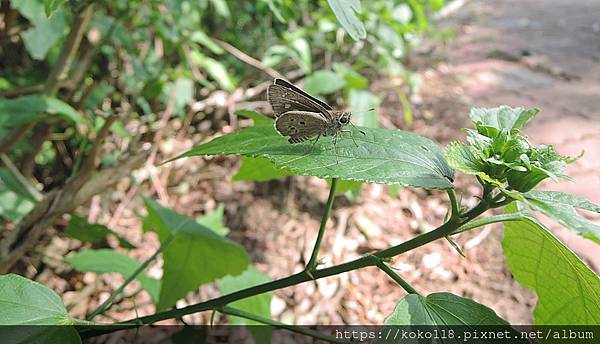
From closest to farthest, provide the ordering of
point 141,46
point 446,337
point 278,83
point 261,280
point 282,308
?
point 446,337
point 278,83
point 261,280
point 282,308
point 141,46

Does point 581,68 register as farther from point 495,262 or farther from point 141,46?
point 141,46

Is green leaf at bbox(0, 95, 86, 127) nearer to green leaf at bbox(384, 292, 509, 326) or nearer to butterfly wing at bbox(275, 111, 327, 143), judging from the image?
butterfly wing at bbox(275, 111, 327, 143)

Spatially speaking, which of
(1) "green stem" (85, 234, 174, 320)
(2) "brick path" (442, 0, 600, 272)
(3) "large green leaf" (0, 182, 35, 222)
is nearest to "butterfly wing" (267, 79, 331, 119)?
(1) "green stem" (85, 234, 174, 320)

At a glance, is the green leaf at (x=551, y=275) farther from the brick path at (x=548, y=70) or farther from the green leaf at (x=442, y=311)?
the brick path at (x=548, y=70)

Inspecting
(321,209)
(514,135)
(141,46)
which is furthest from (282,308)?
(141,46)

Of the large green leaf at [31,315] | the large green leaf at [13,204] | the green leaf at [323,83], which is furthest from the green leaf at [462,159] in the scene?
the green leaf at [323,83]

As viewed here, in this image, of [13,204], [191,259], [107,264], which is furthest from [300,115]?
[13,204]

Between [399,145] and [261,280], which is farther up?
[399,145]
